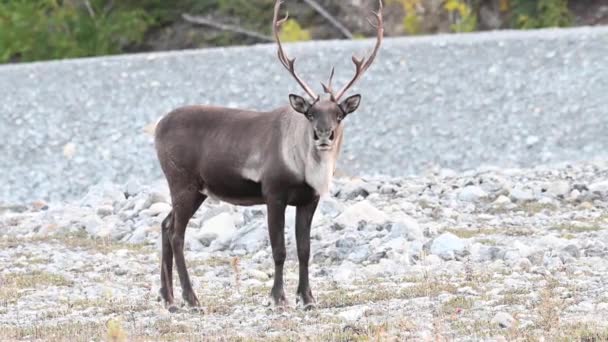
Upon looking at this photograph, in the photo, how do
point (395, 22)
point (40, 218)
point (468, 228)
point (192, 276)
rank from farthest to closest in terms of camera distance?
point (395, 22) < point (40, 218) < point (468, 228) < point (192, 276)

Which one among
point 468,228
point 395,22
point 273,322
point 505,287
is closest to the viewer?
point 273,322

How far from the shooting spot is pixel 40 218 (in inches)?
730

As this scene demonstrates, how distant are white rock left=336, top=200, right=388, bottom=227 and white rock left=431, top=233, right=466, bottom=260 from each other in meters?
1.34

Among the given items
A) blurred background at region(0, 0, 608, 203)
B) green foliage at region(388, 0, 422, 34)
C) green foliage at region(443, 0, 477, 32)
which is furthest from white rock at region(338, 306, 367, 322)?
green foliage at region(388, 0, 422, 34)

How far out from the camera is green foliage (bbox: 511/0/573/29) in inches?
1297

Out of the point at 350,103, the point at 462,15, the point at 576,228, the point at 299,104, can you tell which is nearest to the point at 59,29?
the point at 462,15

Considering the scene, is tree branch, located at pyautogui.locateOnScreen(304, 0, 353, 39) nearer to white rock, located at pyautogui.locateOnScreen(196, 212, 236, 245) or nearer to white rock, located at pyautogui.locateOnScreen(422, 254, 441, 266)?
white rock, located at pyautogui.locateOnScreen(196, 212, 236, 245)

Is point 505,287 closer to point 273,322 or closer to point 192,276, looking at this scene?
point 273,322

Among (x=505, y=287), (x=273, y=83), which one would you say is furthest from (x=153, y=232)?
(x=273, y=83)

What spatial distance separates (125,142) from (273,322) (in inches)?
577

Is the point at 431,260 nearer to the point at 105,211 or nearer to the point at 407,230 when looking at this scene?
the point at 407,230

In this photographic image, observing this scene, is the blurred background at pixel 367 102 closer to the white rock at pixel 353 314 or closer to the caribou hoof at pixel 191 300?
the caribou hoof at pixel 191 300

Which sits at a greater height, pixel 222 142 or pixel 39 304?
pixel 222 142

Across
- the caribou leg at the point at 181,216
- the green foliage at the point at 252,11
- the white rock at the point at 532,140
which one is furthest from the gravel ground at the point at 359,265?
the green foliage at the point at 252,11
